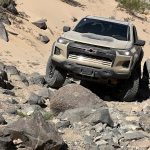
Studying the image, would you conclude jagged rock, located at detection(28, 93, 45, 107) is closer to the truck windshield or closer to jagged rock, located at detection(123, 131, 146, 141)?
jagged rock, located at detection(123, 131, 146, 141)

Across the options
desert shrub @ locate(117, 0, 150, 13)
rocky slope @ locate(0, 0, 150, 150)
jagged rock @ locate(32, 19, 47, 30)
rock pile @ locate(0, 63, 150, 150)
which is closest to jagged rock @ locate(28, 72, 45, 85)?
rocky slope @ locate(0, 0, 150, 150)

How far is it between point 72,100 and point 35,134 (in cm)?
289

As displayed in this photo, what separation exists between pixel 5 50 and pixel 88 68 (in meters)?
5.07

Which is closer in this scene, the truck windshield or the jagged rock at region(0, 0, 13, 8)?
the truck windshield

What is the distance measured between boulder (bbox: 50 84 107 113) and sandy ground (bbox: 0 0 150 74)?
4109mm

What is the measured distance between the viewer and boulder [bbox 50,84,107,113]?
401 inches

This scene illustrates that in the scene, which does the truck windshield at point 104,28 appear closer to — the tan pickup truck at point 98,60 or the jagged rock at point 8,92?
the tan pickup truck at point 98,60

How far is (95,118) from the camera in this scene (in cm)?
922

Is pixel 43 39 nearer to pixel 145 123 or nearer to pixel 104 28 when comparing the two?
pixel 104 28

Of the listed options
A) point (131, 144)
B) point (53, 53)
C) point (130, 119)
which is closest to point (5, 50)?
point (53, 53)

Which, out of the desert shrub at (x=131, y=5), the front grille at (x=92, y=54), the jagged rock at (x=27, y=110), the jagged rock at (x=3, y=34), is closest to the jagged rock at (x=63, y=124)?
the jagged rock at (x=27, y=110)

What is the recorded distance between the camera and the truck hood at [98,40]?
11945 millimetres

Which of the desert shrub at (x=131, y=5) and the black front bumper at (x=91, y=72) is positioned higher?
the black front bumper at (x=91, y=72)

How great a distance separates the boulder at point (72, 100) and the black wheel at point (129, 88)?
1.73 metres
